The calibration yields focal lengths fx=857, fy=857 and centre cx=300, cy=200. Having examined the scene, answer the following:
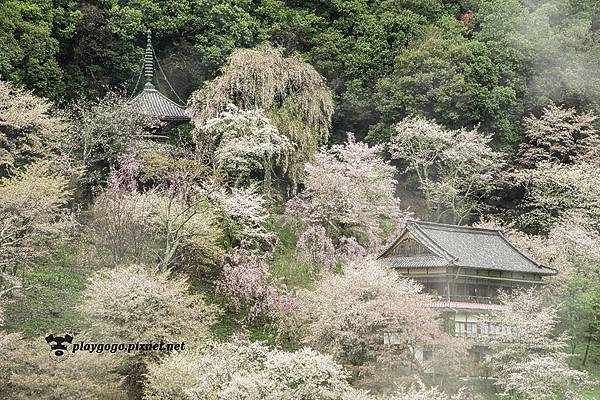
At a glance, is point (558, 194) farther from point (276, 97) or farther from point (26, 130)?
point (26, 130)

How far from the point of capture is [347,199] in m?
32.1

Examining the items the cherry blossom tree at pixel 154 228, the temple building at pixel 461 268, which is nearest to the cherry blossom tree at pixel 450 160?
the temple building at pixel 461 268

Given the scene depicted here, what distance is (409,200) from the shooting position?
3941cm

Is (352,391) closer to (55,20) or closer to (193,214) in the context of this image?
(193,214)

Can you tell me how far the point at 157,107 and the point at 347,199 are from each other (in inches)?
356

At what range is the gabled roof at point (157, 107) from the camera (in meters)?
34.7

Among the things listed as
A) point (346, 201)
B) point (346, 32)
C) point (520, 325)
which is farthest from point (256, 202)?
point (346, 32)

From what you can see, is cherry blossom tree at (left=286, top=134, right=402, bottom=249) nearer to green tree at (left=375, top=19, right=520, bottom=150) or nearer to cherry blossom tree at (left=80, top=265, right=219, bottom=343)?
green tree at (left=375, top=19, right=520, bottom=150)

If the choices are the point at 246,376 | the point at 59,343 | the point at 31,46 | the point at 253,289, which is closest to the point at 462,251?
the point at 253,289

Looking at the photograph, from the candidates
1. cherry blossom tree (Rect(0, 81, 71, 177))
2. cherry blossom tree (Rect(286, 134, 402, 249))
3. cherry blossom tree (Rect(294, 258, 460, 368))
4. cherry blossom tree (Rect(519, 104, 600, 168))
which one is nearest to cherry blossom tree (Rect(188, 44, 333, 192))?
cherry blossom tree (Rect(286, 134, 402, 249))

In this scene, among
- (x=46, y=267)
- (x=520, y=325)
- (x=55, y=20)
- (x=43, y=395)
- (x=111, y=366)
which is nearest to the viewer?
(x=43, y=395)

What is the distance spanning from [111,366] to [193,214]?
22.9ft

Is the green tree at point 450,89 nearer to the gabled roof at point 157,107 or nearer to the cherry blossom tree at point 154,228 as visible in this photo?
the gabled roof at point 157,107

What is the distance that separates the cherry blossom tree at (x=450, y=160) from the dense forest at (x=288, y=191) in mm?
171
